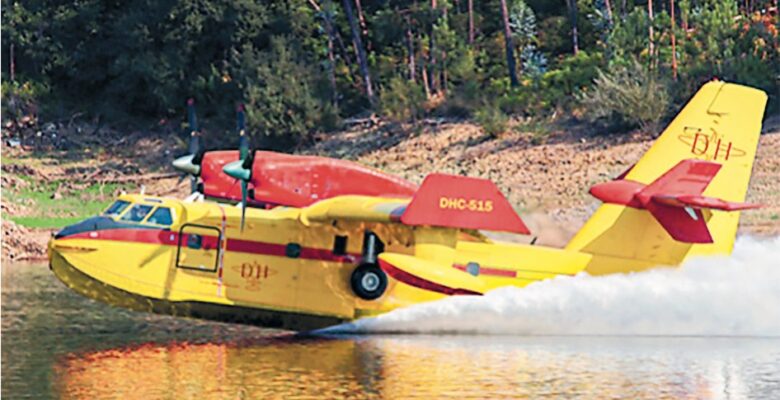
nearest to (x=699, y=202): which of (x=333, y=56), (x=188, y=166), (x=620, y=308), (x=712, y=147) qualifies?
(x=712, y=147)

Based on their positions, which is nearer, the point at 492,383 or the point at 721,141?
the point at 492,383

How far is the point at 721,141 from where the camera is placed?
3309 centimetres

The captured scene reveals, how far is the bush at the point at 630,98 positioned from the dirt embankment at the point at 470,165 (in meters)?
0.71

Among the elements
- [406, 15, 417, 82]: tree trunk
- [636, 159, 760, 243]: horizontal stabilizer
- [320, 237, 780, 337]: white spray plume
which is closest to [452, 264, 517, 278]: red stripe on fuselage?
[320, 237, 780, 337]: white spray plume

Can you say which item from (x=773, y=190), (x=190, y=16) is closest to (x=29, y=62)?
(x=190, y=16)

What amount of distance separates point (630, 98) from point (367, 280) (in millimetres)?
21627

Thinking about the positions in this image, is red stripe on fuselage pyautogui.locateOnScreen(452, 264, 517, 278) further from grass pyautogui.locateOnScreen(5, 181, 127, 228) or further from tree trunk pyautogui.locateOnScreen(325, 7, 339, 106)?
tree trunk pyautogui.locateOnScreen(325, 7, 339, 106)

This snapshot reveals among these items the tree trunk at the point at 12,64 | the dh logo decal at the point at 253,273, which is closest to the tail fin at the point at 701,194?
the dh logo decal at the point at 253,273

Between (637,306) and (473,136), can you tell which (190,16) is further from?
(637,306)

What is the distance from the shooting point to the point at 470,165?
52.6 metres

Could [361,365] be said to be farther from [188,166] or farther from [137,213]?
[188,166]

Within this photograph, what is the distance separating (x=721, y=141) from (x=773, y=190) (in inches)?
557

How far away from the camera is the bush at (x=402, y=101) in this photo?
57606mm

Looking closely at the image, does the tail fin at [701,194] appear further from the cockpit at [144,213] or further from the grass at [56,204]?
the grass at [56,204]
